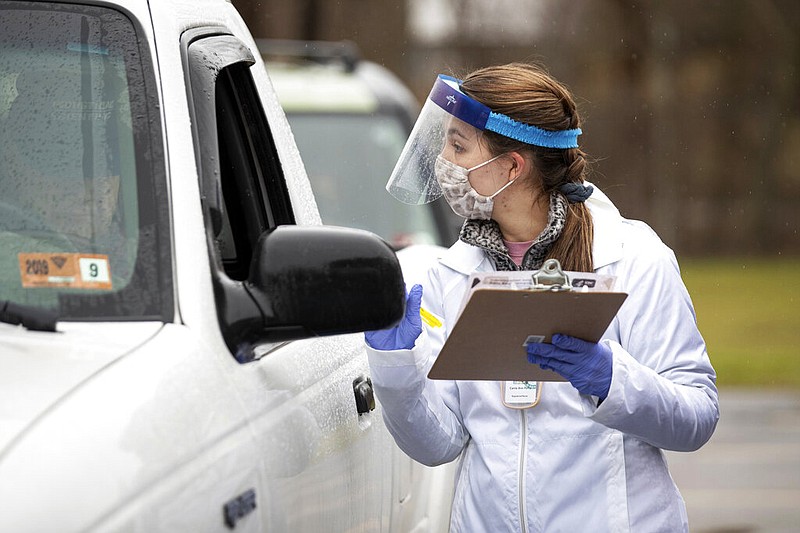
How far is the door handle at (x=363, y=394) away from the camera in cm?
343

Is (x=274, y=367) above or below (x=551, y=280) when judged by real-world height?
below

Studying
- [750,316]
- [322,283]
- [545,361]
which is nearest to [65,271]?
[322,283]

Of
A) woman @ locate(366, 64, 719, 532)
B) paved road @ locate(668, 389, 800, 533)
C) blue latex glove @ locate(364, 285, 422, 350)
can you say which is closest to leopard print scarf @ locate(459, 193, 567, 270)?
woman @ locate(366, 64, 719, 532)

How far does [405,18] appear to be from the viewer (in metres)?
29.5

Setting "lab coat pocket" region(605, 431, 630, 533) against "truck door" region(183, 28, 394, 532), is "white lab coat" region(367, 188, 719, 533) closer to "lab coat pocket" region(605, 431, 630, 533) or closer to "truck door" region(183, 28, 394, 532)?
"lab coat pocket" region(605, 431, 630, 533)

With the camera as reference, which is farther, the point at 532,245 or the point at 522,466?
the point at 532,245

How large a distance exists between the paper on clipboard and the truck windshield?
664mm

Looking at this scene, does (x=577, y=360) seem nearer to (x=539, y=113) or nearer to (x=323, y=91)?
(x=539, y=113)

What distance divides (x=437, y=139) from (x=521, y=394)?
72 centimetres

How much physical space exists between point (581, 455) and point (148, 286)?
114 cm

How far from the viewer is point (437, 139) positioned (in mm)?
3590

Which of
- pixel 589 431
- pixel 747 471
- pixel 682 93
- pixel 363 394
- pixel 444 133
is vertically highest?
pixel 444 133

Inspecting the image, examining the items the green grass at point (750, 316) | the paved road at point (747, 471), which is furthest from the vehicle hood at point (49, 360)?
the green grass at point (750, 316)

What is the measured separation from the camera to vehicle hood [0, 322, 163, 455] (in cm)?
210
